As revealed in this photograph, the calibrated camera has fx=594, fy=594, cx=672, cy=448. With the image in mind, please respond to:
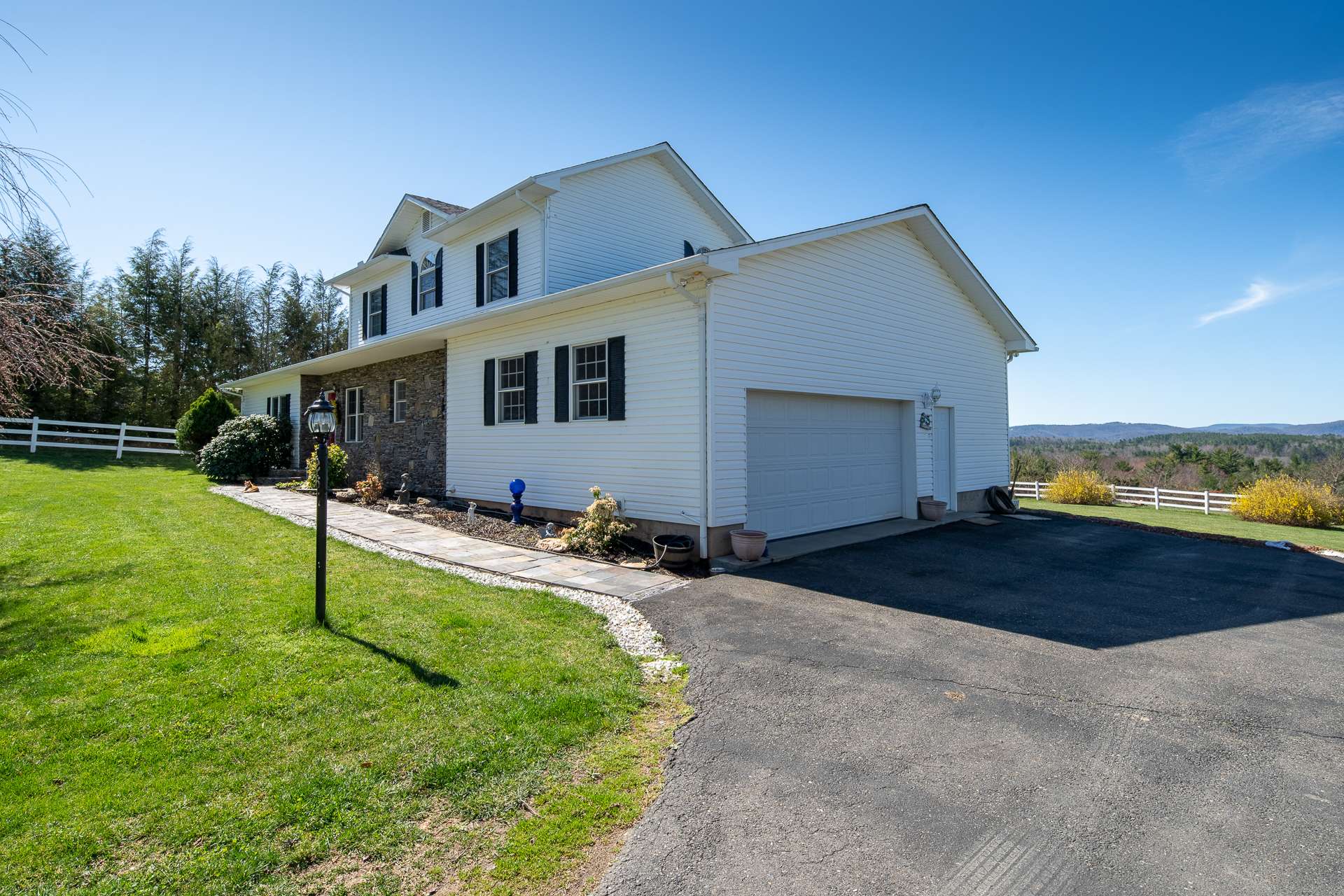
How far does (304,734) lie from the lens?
10.3 feet

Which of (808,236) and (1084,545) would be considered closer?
(808,236)

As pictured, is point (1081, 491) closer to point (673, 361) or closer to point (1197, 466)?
point (673, 361)

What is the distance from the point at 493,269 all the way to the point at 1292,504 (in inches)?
→ 834

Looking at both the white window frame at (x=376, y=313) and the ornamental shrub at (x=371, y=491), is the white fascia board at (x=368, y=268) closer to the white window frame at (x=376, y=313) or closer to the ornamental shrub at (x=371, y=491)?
the white window frame at (x=376, y=313)

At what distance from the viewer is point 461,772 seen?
284 cm

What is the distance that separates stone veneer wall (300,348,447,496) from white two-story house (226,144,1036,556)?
0.07 m

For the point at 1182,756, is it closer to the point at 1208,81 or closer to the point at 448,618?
the point at 448,618

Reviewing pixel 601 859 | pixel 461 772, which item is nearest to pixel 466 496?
pixel 461 772

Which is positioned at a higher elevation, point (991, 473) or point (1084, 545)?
point (991, 473)

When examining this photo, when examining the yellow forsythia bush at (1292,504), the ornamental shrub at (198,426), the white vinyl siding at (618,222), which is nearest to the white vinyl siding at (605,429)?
the white vinyl siding at (618,222)

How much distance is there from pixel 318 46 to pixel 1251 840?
1008 cm

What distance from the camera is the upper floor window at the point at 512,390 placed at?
1067 centimetres

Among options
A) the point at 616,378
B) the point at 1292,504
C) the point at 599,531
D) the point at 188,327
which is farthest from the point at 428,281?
the point at 1292,504

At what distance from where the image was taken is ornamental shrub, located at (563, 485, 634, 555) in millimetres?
8141
